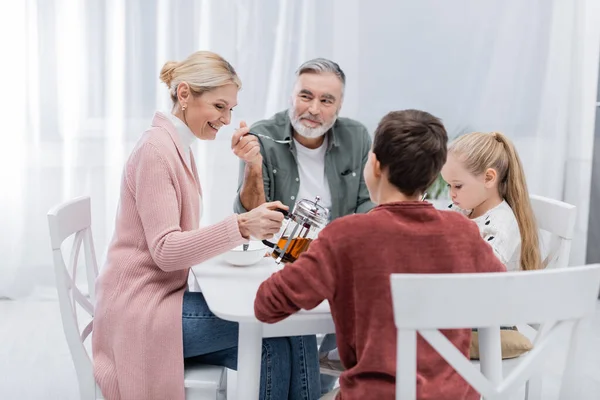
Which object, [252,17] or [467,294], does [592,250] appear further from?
[467,294]

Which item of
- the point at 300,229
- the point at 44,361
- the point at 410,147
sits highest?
Answer: the point at 410,147

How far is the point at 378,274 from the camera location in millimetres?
1193

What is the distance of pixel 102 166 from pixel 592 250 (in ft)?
7.89

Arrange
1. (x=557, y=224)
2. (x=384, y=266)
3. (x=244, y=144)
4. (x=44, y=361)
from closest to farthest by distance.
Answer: (x=384, y=266), (x=557, y=224), (x=244, y=144), (x=44, y=361)

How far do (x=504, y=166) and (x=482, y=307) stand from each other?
88 cm

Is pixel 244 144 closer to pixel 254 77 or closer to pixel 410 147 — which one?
pixel 410 147

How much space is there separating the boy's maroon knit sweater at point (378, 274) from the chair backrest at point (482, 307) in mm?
108

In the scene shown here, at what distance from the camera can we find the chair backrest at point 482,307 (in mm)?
1026

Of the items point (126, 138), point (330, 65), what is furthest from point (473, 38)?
point (126, 138)

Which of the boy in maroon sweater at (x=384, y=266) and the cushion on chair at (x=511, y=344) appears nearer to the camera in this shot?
the boy in maroon sweater at (x=384, y=266)

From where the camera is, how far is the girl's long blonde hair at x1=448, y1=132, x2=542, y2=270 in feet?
6.02

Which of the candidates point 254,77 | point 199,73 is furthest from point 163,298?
point 254,77

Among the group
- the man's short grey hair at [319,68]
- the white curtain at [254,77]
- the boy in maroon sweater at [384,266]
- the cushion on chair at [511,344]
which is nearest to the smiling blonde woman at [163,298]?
the boy in maroon sweater at [384,266]

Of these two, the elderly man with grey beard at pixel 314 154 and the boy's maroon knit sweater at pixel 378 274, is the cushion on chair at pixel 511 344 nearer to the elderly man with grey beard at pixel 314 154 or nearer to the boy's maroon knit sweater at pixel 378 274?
the boy's maroon knit sweater at pixel 378 274
